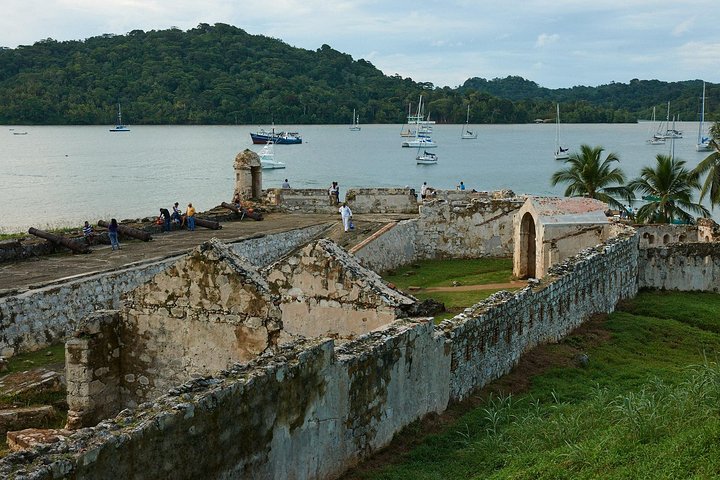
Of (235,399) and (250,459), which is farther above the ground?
(235,399)

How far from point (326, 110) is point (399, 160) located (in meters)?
69.6

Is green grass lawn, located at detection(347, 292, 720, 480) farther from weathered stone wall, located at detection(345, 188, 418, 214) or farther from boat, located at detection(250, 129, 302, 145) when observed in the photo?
boat, located at detection(250, 129, 302, 145)

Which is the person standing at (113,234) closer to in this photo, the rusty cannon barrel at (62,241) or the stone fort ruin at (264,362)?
the rusty cannon barrel at (62,241)

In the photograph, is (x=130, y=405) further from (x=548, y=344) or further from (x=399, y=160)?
(x=399, y=160)

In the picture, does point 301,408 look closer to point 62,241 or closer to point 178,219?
point 62,241

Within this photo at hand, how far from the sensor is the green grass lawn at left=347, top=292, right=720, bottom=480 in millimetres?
9211

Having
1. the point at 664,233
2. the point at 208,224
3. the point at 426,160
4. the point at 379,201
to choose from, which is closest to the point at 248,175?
the point at 379,201

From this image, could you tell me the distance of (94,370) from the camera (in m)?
11.6

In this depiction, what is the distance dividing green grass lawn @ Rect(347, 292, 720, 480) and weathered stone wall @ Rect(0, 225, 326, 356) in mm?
10027

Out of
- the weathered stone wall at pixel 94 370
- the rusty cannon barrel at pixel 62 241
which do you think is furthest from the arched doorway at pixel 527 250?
the weathered stone wall at pixel 94 370

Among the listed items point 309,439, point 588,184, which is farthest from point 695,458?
point 588,184

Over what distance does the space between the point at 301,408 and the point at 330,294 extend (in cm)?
395

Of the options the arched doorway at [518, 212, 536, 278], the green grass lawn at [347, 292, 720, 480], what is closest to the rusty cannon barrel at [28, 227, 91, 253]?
the arched doorway at [518, 212, 536, 278]

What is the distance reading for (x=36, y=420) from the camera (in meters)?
14.5
